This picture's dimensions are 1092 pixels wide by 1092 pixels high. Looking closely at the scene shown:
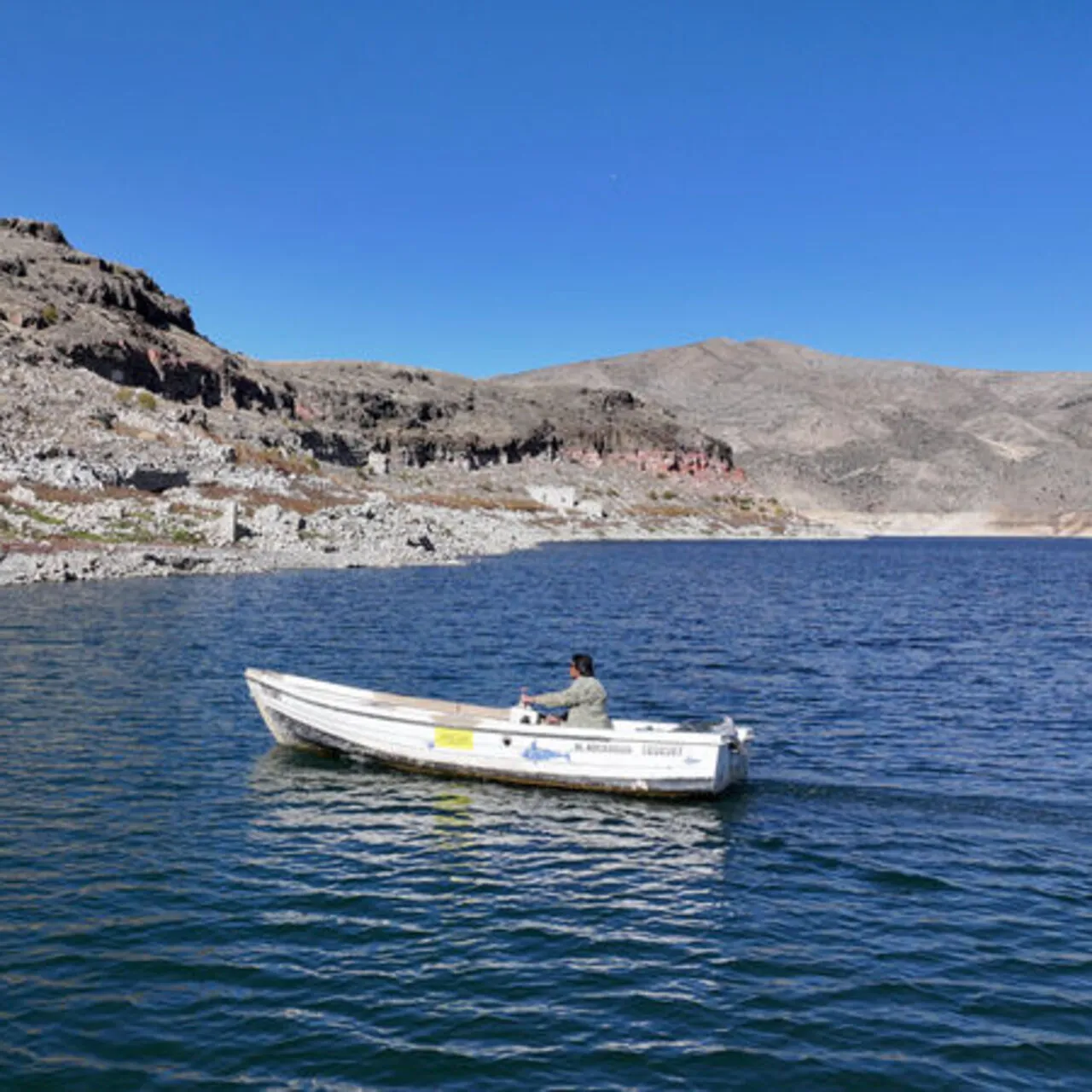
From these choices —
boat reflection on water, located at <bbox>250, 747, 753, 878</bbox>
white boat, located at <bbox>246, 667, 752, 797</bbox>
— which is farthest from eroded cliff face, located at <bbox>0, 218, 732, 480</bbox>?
boat reflection on water, located at <bbox>250, 747, 753, 878</bbox>

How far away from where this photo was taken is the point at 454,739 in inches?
729

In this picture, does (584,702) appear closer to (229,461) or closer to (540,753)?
(540,753)

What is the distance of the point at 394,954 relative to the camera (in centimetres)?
1137

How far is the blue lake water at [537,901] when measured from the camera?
9.45m

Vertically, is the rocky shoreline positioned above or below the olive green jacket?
above

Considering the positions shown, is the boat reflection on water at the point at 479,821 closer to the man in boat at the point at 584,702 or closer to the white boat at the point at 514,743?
the white boat at the point at 514,743

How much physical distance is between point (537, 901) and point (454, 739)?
5.78 m

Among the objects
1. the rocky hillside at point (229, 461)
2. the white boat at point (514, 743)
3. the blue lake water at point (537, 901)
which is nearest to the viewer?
the blue lake water at point (537, 901)

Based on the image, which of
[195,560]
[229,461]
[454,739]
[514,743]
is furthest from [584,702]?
[229,461]

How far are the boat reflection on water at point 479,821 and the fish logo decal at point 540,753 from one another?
66 centimetres

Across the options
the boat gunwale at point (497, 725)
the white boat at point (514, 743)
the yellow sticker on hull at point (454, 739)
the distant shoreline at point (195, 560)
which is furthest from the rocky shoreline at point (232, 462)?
the yellow sticker on hull at point (454, 739)

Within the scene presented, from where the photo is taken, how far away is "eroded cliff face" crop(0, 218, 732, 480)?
106 m

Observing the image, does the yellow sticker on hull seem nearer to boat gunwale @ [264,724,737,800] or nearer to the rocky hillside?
boat gunwale @ [264,724,737,800]

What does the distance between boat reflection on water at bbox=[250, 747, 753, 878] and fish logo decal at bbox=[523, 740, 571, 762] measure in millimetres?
663
